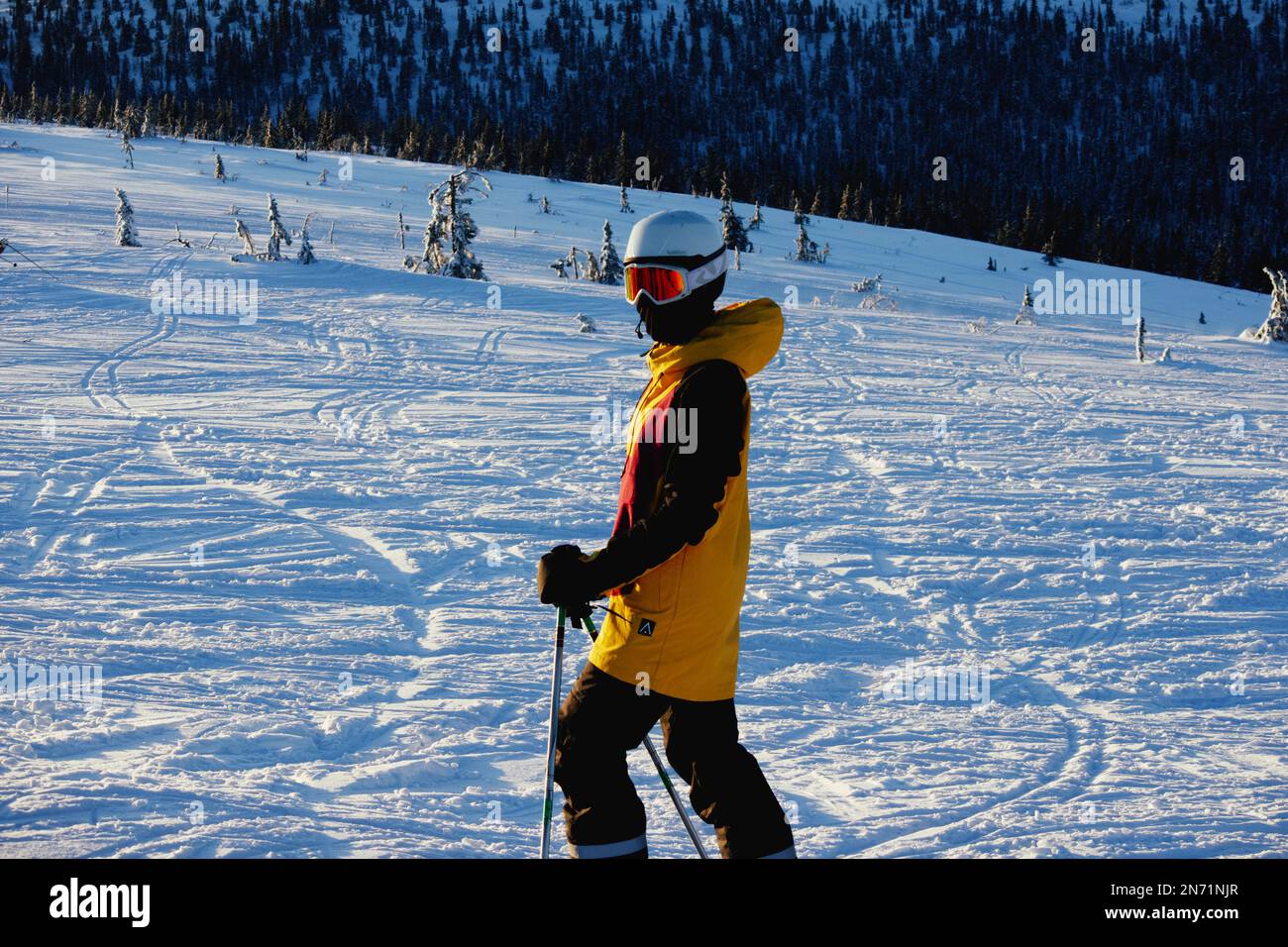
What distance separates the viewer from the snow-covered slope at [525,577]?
416cm

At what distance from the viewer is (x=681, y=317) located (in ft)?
9.77

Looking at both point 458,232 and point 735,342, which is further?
point 458,232

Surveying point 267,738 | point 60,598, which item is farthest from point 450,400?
point 267,738

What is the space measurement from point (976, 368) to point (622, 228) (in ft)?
51.0

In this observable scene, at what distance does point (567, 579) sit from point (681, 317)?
2.48 ft

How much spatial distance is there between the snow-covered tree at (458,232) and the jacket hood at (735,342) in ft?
54.0

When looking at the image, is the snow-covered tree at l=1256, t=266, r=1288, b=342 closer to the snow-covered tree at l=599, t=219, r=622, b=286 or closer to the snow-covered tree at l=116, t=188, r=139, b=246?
the snow-covered tree at l=599, t=219, r=622, b=286

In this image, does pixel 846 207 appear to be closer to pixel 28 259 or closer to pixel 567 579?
pixel 28 259

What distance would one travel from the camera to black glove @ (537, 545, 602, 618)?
2.86m

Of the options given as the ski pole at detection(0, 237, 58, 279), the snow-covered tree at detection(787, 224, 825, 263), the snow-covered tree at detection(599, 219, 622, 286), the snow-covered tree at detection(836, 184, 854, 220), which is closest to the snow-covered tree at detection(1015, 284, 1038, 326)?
the snow-covered tree at detection(787, 224, 825, 263)

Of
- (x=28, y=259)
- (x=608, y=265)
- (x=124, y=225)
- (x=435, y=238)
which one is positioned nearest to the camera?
(x=28, y=259)

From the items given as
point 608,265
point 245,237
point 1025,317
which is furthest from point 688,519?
point 1025,317

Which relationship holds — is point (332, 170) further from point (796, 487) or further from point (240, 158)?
point (796, 487)
